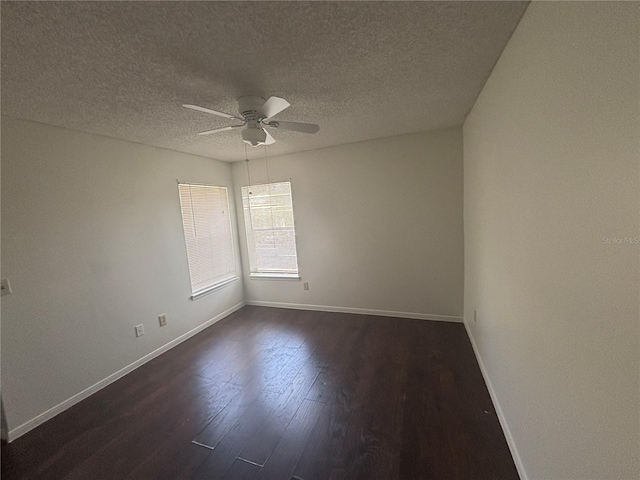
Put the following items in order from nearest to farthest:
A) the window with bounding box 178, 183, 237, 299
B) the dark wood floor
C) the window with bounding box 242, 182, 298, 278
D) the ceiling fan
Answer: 1. the dark wood floor
2. the ceiling fan
3. the window with bounding box 178, 183, 237, 299
4. the window with bounding box 242, 182, 298, 278

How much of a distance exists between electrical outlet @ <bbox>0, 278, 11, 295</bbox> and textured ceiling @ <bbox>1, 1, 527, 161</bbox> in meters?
1.19

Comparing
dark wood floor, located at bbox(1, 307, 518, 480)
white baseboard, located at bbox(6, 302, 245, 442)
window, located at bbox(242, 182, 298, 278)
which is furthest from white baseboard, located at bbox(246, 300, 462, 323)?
white baseboard, located at bbox(6, 302, 245, 442)

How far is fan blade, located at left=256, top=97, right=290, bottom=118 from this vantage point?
154cm

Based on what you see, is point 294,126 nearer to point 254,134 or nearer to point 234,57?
point 254,134

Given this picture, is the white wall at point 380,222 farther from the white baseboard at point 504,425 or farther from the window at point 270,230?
the white baseboard at point 504,425

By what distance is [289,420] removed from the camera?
6.11ft

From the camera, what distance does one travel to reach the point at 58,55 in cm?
127

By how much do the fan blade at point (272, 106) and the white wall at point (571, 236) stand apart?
4.06ft

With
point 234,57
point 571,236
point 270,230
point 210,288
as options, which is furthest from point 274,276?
point 571,236

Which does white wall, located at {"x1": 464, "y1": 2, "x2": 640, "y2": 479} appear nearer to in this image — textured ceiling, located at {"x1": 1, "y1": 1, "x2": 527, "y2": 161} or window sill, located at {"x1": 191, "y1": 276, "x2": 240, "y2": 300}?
textured ceiling, located at {"x1": 1, "y1": 1, "x2": 527, "y2": 161}

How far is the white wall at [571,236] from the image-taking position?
0.68 m

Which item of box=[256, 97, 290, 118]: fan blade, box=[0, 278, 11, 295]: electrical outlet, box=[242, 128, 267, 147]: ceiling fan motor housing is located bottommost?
box=[0, 278, 11, 295]: electrical outlet

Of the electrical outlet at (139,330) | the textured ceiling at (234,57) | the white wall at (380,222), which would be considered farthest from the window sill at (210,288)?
the textured ceiling at (234,57)

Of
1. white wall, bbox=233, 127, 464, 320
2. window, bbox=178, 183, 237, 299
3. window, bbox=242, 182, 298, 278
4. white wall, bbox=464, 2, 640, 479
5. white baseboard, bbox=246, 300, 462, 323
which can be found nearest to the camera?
white wall, bbox=464, 2, 640, 479
